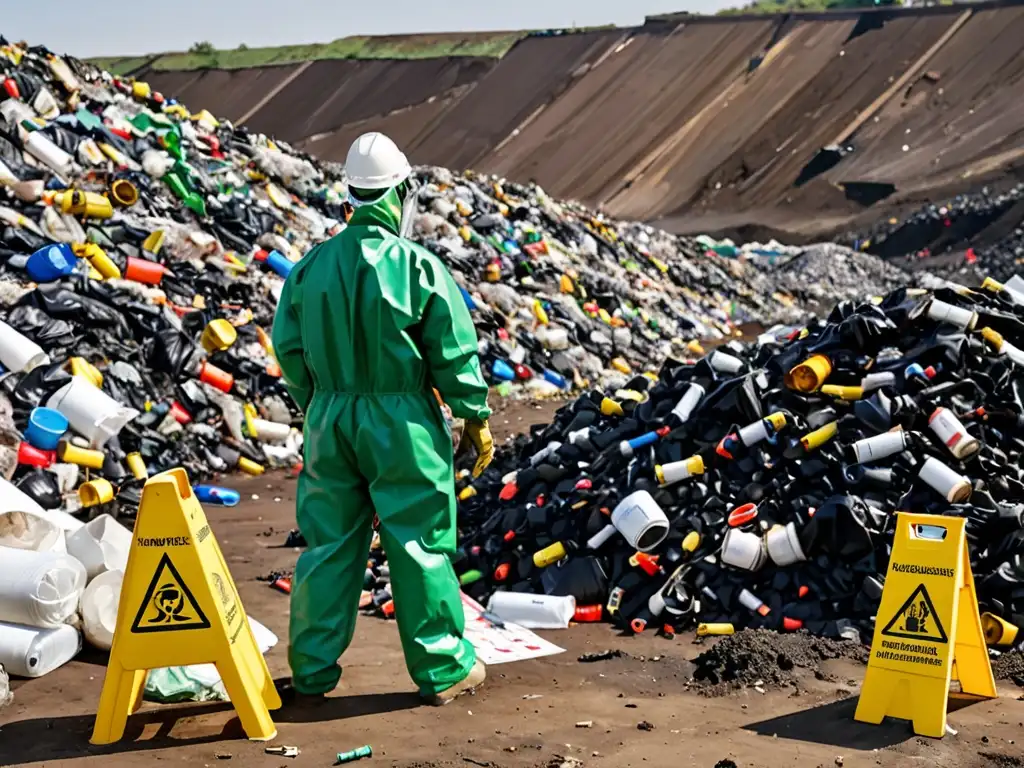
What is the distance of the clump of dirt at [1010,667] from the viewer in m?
4.67

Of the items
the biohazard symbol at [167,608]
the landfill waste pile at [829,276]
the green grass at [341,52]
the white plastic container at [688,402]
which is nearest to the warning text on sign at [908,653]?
the biohazard symbol at [167,608]

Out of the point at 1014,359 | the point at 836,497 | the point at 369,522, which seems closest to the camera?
the point at 369,522

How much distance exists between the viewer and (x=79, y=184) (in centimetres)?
1138

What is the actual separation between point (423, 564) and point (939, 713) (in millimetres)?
1792

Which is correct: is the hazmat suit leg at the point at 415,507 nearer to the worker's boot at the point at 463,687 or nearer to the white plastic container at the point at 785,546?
the worker's boot at the point at 463,687

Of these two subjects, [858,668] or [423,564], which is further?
[858,668]

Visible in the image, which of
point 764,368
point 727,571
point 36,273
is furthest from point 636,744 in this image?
point 36,273

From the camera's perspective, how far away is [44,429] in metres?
7.63

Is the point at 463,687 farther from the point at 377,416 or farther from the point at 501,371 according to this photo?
the point at 501,371

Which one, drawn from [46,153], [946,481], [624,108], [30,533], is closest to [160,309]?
[46,153]

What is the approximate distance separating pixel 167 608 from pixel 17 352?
16.1 feet

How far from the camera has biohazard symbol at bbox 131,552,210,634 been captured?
3.69 metres

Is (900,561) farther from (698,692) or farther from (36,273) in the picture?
(36,273)

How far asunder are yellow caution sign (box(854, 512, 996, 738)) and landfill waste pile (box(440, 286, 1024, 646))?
41.2 inches
